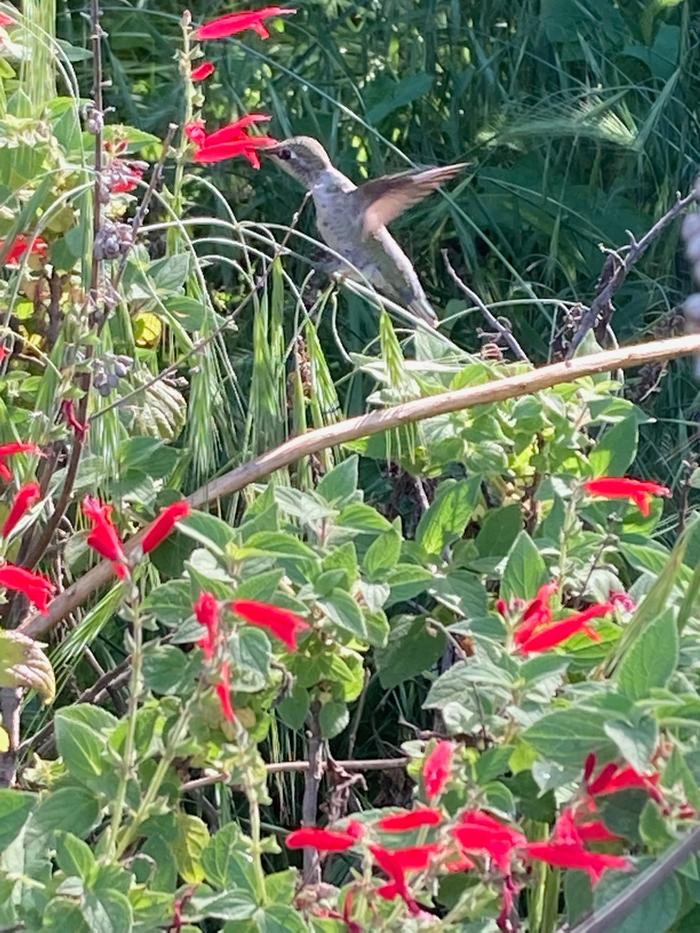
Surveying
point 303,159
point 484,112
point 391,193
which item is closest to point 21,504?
point 391,193

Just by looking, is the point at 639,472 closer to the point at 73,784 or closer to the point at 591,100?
the point at 591,100

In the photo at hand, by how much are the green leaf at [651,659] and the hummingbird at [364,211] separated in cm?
144

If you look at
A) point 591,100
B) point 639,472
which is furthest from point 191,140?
point 591,100

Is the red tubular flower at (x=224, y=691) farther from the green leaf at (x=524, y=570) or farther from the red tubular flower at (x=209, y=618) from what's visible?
the green leaf at (x=524, y=570)

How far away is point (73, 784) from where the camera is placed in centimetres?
125

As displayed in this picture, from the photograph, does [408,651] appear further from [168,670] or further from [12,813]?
[12,813]

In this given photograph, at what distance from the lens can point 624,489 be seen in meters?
1.39

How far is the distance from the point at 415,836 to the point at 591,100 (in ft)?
6.25

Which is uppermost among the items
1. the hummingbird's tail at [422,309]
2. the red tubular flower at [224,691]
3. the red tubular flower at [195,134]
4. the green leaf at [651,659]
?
the red tubular flower at [195,134]

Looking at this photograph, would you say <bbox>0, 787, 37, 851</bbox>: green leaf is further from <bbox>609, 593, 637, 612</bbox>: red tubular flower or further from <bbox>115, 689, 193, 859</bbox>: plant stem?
<bbox>609, 593, 637, 612</bbox>: red tubular flower

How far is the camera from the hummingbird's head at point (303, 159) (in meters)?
2.62

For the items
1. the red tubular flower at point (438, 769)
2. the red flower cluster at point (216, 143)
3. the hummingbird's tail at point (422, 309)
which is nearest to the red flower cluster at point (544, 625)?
the red tubular flower at point (438, 769)

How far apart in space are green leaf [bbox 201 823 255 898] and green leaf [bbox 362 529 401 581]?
10.2 inches

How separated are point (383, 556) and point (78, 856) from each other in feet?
1.20
